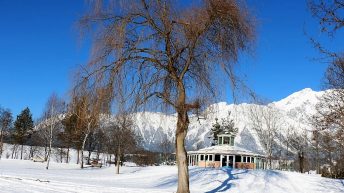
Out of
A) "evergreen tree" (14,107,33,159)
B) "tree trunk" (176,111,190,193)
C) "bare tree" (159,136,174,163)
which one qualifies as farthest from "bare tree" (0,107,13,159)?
"tree trunk" (176,111,190,193)

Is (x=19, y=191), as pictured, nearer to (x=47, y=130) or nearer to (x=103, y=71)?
(x=103, y=71)

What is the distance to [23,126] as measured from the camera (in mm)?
88000

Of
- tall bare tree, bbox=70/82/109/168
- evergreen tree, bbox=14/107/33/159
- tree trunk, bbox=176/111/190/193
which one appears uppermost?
evergreen tree, bbox=14/107/33/159

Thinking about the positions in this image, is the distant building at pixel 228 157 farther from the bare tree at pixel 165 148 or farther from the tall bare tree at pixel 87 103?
the tall bare tree at pixel 87 103

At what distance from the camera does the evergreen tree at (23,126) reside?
283ft

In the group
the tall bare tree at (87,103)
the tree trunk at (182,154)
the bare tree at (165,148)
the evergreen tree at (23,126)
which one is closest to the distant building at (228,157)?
the bare tree at (165,148)

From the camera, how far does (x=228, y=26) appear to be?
14.3 m

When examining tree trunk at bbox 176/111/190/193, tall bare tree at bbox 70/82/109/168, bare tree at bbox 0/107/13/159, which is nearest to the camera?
tall bare tree at bbox 70/82/109/168

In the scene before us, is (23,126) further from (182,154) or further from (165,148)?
(182,154)

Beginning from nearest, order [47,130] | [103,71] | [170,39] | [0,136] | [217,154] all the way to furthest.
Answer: [103,71]
[170,39]
[217,154]
[47,130]
[0,136]

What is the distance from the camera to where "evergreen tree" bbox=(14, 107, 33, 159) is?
86.1m

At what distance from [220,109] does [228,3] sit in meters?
3.65

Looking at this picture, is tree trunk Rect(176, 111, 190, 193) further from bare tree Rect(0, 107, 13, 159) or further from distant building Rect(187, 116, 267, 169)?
bare tree Rect(0, 107, 13, 159)

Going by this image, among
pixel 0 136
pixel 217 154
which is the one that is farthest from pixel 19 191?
pixel 0 136
